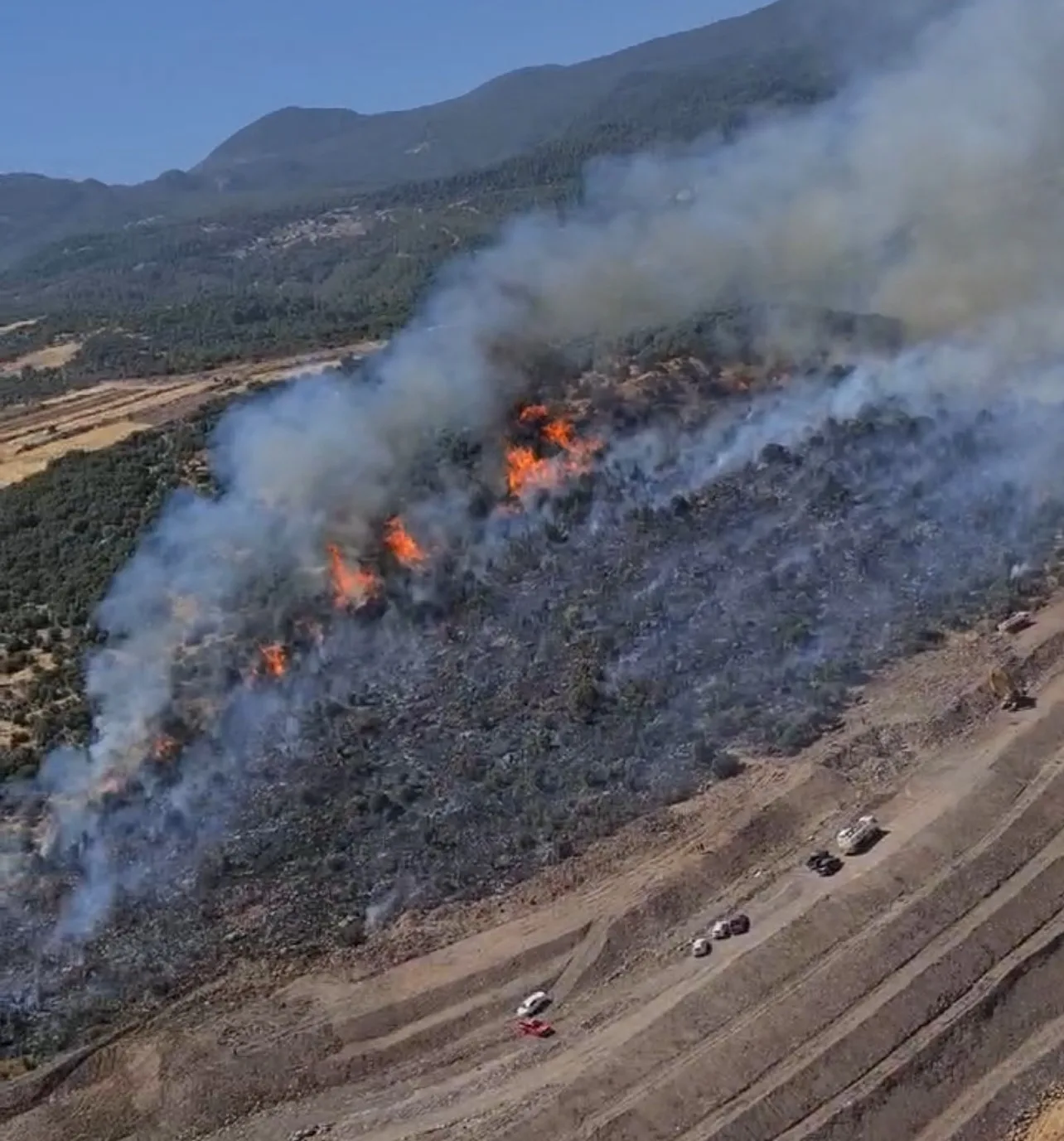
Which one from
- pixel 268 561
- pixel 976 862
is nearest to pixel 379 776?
pixel 268 561

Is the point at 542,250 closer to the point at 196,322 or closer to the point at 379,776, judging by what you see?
the point at 379,776

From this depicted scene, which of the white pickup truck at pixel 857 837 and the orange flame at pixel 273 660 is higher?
the orange flame at pixel 273 660

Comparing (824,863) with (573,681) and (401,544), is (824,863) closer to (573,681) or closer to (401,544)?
(573,681)

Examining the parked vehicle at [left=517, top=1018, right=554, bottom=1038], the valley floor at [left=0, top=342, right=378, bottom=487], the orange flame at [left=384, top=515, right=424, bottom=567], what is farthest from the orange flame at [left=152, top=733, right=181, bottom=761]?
the valley floor at [left=0, top=342, right=378, bottom=487]

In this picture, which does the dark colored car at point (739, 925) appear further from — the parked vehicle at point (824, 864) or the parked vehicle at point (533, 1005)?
the parked vehicle at point (533, 1005)

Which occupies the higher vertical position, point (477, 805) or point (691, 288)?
point (691, 288)

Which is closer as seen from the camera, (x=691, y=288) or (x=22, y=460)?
(x=691, y=288)

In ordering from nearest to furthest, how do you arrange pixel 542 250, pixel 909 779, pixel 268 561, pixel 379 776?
1. pixel 909 779
2. pixel 379 776
3. pixel 268 561
4. pixel 542 250

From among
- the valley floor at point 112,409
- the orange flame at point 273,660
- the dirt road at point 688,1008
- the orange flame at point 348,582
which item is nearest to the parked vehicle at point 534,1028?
the dirt road at point 688,1008
